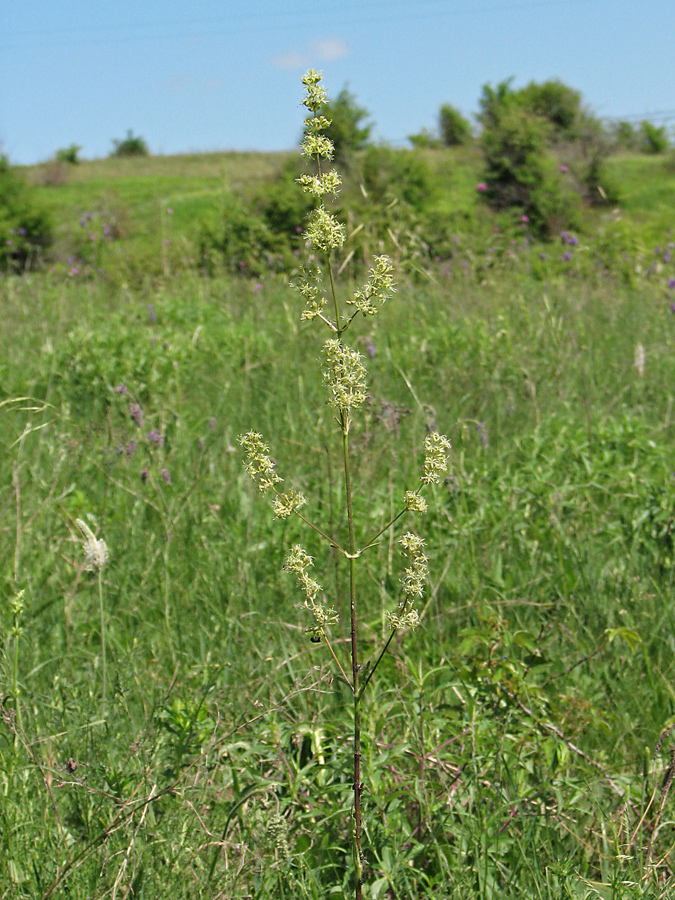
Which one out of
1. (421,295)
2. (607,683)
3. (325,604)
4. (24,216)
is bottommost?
(607,683)

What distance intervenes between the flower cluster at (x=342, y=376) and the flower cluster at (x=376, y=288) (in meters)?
0.06

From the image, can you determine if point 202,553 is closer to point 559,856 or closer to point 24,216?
point 559,856

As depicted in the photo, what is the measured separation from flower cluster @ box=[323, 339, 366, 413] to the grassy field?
566 millimetres

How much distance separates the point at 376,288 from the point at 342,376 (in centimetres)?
13

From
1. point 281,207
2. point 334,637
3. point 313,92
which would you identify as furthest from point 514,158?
point 313,92

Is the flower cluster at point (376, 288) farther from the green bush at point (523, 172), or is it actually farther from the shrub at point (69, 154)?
the shrub at point (69, 154)

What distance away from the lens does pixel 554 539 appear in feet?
8.57

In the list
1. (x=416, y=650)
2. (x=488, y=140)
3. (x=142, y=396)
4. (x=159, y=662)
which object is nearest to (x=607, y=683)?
(x=416, y=650)

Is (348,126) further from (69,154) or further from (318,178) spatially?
(69,154)

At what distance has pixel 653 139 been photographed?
3469 centimetres

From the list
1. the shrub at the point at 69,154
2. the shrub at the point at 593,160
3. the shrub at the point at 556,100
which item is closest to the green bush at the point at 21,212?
the shrub at the point at 593,160

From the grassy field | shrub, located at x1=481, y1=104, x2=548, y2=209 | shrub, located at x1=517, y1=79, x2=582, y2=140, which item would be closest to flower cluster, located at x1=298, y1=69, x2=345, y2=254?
the grassy field

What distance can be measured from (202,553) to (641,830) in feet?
5.17

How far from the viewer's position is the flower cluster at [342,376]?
1078 millimetres
